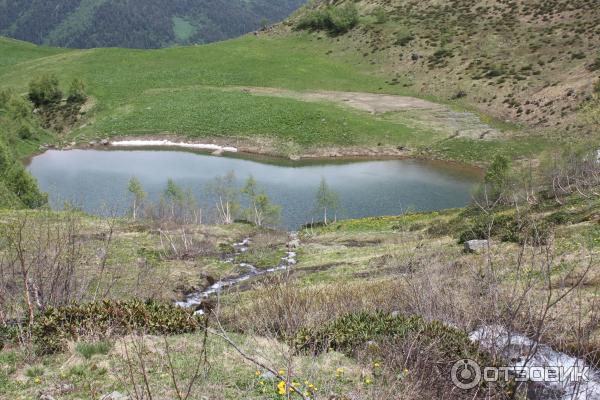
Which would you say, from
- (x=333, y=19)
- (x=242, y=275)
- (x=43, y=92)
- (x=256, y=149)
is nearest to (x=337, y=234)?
(x=242, y=275)

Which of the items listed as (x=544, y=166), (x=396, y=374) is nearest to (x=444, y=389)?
(x=396, y=374)

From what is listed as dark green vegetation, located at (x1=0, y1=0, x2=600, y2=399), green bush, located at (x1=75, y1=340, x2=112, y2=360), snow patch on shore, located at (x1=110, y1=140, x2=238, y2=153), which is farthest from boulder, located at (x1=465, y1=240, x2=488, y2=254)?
snow patch on shore, located at (x1=110, y1=140, x2=238, y2=153)

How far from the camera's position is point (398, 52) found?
109 m

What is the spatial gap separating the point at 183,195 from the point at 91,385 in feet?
152

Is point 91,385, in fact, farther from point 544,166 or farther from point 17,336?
point 544,166

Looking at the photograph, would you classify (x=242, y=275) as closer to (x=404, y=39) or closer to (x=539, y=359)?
(x=539, y=359)

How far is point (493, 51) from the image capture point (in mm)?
98688

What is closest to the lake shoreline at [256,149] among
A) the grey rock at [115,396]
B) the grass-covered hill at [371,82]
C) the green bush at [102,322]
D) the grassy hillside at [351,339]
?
the grass-covered hill at [371,82]

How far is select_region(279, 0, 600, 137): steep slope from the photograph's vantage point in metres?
82.0

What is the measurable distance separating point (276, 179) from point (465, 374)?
58.8m

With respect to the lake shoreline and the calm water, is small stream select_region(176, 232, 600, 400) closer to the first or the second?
the calm water

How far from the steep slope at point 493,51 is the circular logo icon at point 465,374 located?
7015 centimetres

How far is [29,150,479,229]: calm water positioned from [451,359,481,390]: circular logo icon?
144ft

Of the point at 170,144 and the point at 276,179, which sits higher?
the point at 170,144
